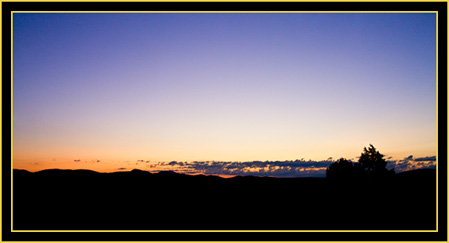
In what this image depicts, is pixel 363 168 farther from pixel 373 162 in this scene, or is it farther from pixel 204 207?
pixel 204 207

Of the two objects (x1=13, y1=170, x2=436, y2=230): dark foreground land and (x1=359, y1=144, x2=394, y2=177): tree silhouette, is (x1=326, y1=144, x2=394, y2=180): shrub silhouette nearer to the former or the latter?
(x1=359, y1=144, x2=394, y2=177): tree silhouette

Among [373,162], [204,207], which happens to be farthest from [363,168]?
[204,207]

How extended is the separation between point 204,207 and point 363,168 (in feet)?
141

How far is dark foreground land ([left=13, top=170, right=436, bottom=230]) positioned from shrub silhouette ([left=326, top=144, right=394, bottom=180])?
55.3ft

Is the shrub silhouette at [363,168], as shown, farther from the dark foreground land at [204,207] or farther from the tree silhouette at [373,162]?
the dark foreground land at [204,207]

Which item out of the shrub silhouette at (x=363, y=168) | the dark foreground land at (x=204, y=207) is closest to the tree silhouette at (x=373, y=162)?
the shrub silhouette at (x=363, y=168)

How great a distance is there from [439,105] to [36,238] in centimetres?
1534

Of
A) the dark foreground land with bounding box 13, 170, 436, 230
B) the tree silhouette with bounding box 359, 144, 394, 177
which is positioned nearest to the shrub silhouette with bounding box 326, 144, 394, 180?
the tree silhouette with bounding box 359, 144, 394, 177

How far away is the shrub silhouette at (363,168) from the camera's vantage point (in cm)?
5256

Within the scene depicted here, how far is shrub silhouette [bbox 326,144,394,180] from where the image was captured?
2069 inches

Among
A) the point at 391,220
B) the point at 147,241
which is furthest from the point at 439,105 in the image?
the point at 391,220

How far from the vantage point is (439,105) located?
9258mm

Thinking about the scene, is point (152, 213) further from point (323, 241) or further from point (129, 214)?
point (323, 241)

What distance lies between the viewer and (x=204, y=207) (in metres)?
25.3
